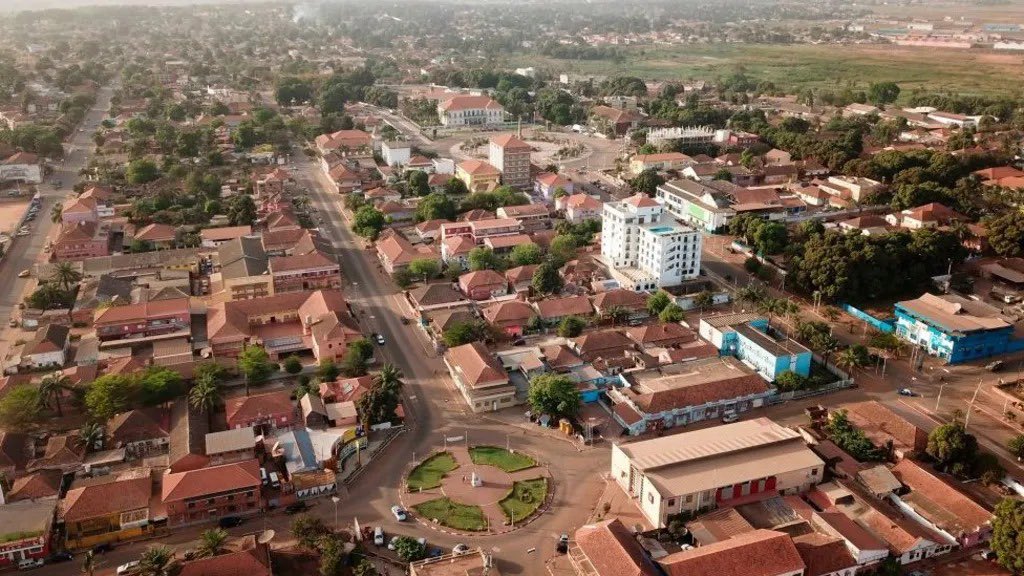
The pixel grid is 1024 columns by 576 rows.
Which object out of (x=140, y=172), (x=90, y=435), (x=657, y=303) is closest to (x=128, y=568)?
(x=90, y=435)

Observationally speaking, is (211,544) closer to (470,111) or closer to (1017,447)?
(1017,447)

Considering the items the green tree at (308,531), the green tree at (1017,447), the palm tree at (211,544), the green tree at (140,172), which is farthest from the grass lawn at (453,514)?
the green tree at (140,172)

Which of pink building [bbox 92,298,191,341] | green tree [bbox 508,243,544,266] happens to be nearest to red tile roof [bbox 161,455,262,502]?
pink building [bbox 92,298,191,341]

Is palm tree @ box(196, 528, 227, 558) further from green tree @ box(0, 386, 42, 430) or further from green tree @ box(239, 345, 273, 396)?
green tree @ box(0, 386, 42, 430)

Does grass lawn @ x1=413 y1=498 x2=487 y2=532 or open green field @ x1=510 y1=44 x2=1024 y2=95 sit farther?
open green field @ x1=510 y1=44 x2=1024 y2=95

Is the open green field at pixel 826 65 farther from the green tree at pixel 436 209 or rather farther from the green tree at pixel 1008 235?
the green tree at pixel 436 209

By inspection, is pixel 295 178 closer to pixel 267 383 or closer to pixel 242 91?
pixel 267 383
